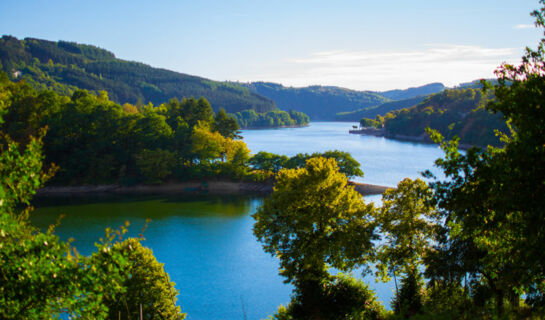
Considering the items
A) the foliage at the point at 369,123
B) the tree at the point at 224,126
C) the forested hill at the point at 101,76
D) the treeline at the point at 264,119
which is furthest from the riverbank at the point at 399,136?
the forested hill at the point at 101,76

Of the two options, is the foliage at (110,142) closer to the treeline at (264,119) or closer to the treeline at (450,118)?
the treeline at (450,118)

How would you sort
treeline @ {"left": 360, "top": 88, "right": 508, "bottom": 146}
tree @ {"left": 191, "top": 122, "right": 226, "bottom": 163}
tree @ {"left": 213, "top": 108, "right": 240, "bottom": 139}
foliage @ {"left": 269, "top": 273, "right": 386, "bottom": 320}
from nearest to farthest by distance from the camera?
foliage @ {"left": 269, "top": 273, "right": 386, "bottom": 320} → tree @ {"left": 191, "top": 122, "right": 226, "bottom": 163} → tree @ {"left": 213, "top": 108, "right": 240, "bottom": 139} → treeline @ {"left": 360, "top": 88, "right": 508, "bottom": 146}

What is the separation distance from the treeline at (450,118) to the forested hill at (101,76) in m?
74.0

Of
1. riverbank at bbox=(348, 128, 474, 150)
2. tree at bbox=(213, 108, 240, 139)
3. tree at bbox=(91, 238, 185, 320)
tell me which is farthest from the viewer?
riverbank at bbox=(348, 128, 474, 150)

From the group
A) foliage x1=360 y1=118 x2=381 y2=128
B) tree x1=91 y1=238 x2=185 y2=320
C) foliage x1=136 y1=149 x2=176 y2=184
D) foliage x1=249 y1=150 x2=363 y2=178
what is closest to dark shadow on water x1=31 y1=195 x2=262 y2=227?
foliage x1=136 y1=149 x2=176 y2=184

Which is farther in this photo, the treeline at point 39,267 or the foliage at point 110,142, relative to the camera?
the foliage at point 110,142

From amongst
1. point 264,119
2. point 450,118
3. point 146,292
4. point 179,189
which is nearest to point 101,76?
point 264,119

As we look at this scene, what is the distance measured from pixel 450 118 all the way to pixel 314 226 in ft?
332

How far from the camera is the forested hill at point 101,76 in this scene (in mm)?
134125

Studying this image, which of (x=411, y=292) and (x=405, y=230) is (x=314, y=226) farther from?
(x=411, y=292)

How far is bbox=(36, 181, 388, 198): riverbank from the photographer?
5084 centimetres

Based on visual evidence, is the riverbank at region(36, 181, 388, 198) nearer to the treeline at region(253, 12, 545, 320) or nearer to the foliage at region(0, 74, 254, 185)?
the foliage at region(0, 74, 254, 185)

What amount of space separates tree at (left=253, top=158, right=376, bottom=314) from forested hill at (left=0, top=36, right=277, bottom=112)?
108m

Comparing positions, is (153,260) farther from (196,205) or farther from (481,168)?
(196,205)
